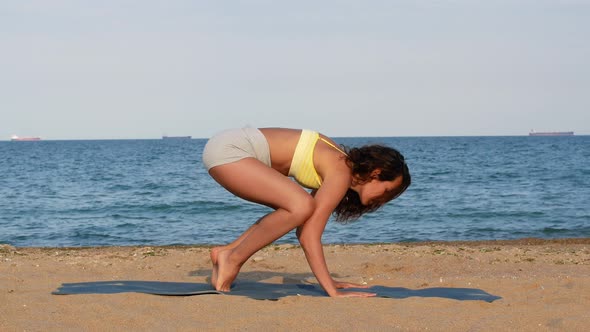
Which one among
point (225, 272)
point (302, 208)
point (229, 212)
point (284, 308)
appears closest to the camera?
point (284, 308)

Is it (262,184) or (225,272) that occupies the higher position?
(262,184)

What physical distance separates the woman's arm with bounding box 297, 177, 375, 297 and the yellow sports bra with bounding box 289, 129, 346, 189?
14 centimetres

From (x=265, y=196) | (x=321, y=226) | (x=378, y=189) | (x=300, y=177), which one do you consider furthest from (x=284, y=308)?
(x=378, y=189)

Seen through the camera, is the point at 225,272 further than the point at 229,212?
No

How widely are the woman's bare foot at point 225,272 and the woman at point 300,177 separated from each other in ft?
0.23

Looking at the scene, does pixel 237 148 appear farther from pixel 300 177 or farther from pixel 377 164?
pixel 377 164

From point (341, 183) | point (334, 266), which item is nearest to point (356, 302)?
point (341, 183)

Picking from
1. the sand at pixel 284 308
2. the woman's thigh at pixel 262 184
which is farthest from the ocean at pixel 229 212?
the woman's thigh at pixel 262 184

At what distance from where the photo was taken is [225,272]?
16.5 feet

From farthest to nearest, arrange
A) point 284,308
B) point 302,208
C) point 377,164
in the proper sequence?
point 377,164, point 302,208, point 284,308


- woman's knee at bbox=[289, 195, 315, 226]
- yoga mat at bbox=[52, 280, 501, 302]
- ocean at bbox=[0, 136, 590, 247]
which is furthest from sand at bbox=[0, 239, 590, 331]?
ocean at bbox=[0, 136, 590, 247]

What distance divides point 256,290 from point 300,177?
0.88m

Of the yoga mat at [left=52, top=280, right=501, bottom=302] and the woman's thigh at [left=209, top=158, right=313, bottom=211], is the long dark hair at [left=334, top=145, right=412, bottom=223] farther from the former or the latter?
the yoga mat at [left=52, top=280, right=501, bottom=302]

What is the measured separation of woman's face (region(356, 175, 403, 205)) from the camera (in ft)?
15.8
